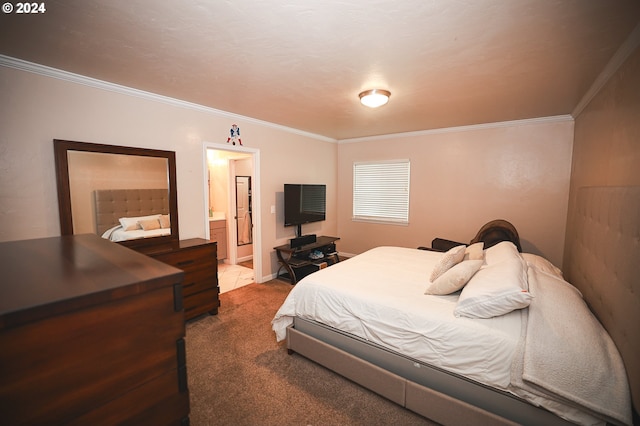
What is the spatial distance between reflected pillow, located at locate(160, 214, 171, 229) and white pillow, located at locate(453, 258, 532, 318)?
3.06 m

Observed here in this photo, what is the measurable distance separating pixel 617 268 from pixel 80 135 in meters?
4.25

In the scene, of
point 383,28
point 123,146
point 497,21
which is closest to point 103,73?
point 123,146

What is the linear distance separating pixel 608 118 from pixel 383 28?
2089 millimetres

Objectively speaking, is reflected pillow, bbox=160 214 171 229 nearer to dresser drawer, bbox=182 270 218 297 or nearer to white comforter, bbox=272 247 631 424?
dresser drawer, bbox=182 270 218 297

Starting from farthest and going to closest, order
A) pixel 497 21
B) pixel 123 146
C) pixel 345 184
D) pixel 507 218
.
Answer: pixel 345 184 → pixel 507 218 → pixel 123 146 → pixel 497 21

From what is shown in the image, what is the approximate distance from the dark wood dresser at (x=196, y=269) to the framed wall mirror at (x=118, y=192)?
10.1 inches

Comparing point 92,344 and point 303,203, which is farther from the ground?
point 303,203

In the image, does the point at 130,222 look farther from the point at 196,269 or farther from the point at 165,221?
the point at 196,269

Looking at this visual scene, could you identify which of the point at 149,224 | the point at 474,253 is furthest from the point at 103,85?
the point at 474,253

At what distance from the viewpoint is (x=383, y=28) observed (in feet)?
5.77

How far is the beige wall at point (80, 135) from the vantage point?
87.0 inches

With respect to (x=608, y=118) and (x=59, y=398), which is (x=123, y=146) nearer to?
(x=59, y=398)

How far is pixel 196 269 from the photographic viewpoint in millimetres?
3088

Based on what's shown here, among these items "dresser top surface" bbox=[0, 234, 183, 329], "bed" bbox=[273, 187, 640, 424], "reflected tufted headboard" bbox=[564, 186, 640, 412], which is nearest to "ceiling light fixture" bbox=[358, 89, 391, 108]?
"bed" bbox=[273, 187, 640, 424]
